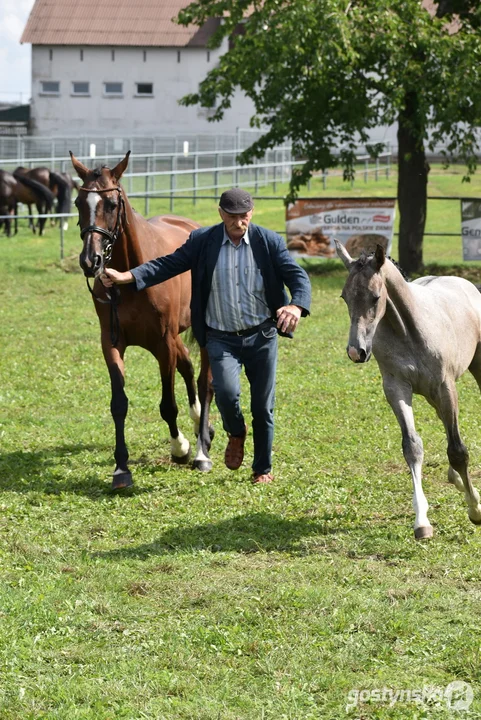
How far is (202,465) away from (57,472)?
113cm

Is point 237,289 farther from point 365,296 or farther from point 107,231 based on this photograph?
point 365,296

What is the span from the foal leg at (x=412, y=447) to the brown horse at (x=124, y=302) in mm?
2229

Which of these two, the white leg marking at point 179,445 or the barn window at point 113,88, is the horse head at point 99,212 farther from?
the barn window at point 113,88

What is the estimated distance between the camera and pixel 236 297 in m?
6.70

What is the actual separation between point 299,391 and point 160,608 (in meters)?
5.60

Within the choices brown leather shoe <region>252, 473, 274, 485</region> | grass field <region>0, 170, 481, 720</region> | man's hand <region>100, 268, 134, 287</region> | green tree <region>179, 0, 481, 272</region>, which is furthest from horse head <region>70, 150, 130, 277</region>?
green tree <region>179, 0, 481, 272</region>

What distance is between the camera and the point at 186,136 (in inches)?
1879

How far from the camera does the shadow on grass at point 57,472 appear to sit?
7488 mm

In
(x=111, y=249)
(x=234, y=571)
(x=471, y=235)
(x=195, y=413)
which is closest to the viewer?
(x=234, y=571)

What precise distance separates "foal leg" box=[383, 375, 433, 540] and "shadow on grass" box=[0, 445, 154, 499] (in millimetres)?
2202

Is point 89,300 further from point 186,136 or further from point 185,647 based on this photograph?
point 186,136

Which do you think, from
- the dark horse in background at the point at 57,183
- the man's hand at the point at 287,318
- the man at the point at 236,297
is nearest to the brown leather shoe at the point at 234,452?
the man at the point at 236,297

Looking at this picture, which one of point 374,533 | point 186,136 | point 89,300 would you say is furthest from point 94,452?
point 186,136

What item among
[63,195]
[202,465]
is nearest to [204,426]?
[202,465]
